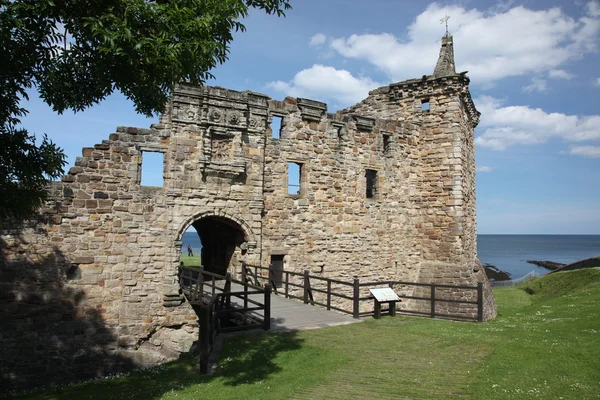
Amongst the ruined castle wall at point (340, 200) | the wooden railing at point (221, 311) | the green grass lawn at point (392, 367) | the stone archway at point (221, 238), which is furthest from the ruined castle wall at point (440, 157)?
the wooden railing at point (221, 311)

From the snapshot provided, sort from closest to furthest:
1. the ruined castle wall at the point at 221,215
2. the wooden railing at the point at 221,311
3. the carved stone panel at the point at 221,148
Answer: the wooden railing at the point at 221,311 < the ruined castle wall at the point at 221,215 < the carved stone panel at the point at 221,148

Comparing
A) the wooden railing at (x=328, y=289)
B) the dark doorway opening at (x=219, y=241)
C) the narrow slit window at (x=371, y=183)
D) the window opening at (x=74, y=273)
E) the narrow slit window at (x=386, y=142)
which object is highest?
the narrow slit window at (x=386, y=142)

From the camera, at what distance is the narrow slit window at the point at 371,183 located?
1867 cm

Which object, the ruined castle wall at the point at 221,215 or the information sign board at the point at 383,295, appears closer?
the information sign board at the point at 383,295

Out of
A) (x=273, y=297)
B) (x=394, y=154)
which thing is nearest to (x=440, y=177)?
(x=394, y=154)

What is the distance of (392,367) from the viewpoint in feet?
26.4

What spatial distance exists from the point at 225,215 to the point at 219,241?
301cm

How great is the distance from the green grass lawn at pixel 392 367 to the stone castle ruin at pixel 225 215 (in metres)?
3.09

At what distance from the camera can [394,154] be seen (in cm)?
1877

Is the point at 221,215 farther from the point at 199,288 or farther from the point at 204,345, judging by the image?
the point at 204,345

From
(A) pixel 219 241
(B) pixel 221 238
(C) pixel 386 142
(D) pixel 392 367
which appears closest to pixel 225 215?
(B) pixel 221 238

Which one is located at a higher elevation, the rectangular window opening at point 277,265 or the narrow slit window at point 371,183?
the narrow slit window at point 371,183

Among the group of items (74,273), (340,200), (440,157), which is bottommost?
(74,273)

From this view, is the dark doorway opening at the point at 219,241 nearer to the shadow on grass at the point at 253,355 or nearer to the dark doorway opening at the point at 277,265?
the dark doorway opening at the point at 277,265
